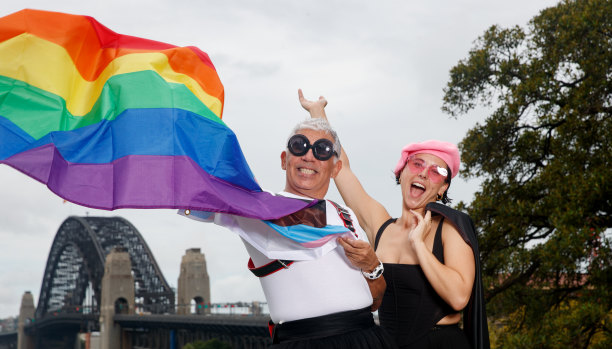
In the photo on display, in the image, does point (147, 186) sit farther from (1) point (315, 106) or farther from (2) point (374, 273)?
(1) point (315, 106)

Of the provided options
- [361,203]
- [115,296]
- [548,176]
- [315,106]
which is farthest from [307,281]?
[115,296]

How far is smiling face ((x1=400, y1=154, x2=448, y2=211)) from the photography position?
13.6 feet

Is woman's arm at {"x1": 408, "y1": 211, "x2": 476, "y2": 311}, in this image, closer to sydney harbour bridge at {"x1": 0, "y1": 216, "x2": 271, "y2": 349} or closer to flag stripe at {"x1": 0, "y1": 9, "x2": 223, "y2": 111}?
flag stripe at {"x1": 0, "y1": 9, "x2": 223, "y2": 111}

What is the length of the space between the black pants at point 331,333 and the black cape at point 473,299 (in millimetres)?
798

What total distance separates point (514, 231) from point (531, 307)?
1460mm

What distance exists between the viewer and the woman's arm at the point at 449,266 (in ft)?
12.1

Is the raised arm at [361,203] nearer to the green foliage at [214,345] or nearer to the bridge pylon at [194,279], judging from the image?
the green foliage at [214,345]

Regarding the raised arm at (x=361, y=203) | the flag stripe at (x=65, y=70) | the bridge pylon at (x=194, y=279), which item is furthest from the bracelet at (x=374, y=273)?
the bridge pylon at (x=194, y=279)

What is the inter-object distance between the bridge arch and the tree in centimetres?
5561

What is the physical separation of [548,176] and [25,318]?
91.4 metres

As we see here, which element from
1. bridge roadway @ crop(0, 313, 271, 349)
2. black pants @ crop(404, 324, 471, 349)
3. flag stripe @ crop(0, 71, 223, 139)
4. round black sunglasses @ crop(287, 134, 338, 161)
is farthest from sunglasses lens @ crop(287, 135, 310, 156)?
bridge roadway @ crop(0, 313, 271, 349)

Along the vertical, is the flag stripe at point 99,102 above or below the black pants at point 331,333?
above

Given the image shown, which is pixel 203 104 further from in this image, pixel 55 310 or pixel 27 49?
pixel 55 310

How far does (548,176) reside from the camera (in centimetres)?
1135
